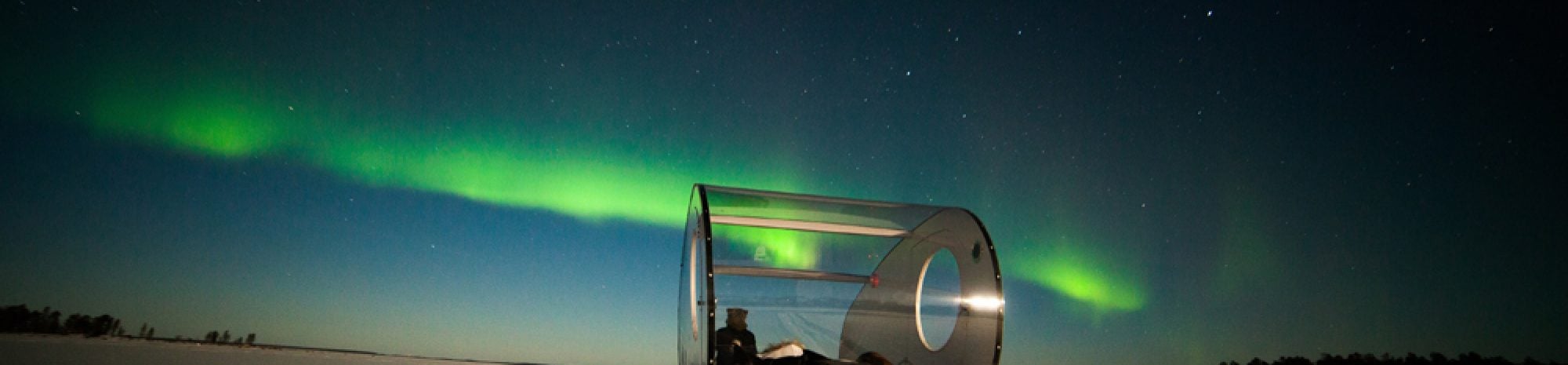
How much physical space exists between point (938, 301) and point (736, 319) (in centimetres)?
157

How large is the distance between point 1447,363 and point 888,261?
1531 centimetres

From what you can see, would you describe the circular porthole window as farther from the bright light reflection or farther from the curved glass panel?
the curved glass panel

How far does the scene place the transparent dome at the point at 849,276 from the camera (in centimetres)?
468

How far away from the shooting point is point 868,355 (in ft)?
16.4

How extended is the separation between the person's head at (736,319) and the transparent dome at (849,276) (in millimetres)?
27

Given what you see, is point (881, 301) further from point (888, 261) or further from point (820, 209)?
point (820, 209)

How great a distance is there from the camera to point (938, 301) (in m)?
5.17

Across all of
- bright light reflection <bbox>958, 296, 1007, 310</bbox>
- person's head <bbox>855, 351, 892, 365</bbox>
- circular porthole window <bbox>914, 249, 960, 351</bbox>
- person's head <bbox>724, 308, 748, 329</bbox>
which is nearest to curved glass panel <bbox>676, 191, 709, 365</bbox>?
person's head <bbox>724, 308, 748, 329</bbox>

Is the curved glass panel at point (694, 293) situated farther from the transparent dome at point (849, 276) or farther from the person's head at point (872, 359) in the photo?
the person's head at point (872, 359)

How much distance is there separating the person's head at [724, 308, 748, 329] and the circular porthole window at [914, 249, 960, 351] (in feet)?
4.65

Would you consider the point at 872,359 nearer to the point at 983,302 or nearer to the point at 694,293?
the point at 983,302

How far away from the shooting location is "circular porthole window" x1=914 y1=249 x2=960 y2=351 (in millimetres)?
5141

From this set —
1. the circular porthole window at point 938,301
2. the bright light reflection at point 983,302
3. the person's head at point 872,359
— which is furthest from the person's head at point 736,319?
the bright light reflection at point 983,302

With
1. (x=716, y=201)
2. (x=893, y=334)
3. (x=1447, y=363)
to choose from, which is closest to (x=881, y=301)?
(x=893, y=334)
